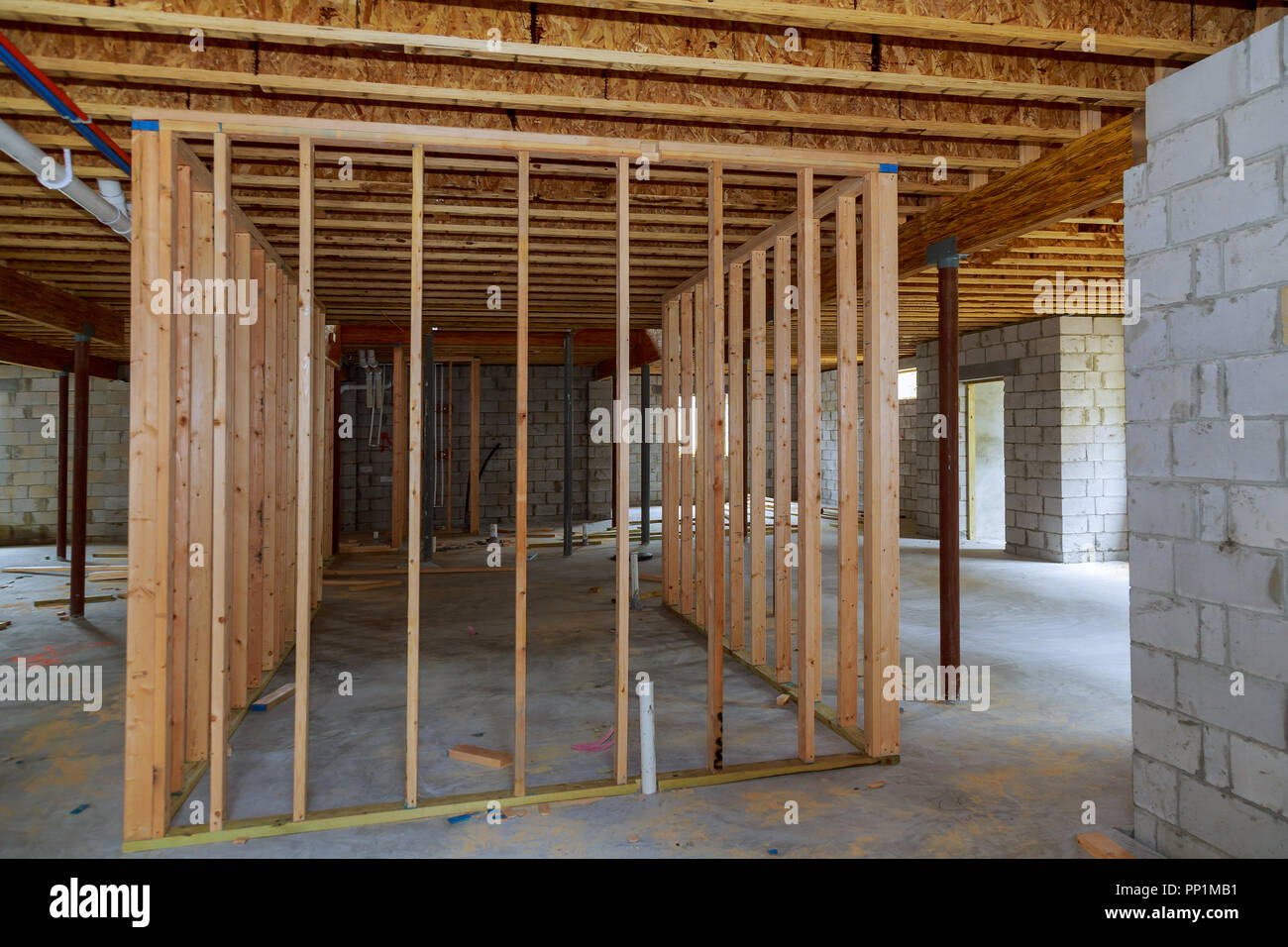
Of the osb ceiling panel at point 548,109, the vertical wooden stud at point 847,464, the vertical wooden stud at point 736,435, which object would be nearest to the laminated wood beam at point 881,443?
the vertical wooden stud at point 847,464

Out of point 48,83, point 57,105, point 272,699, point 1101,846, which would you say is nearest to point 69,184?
point 57,105

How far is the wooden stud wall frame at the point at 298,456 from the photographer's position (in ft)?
9.53

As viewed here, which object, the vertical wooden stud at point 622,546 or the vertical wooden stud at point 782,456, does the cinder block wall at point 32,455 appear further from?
the vertical wooden stud at point 622,546

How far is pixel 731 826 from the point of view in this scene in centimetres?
297

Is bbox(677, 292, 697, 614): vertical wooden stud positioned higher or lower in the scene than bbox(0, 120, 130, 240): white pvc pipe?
lower

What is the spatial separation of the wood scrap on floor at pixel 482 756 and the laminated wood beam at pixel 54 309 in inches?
201

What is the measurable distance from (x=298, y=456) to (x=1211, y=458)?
322 centimetres

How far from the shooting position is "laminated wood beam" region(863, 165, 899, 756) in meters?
3.59

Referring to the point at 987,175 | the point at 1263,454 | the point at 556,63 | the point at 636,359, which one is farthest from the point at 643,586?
the point at 1263,454

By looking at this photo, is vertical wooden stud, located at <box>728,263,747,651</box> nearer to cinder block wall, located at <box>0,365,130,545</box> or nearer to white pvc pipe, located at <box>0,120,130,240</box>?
white pvc pipe, located at <box>0,120,130,240</box>

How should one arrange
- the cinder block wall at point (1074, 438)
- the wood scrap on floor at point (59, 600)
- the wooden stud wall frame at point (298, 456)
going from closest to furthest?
the wooden stud wall frame at point (298, 456) < the wood scrap on floor at point (59, 600) < the cinder block wall at point (1074, 438)

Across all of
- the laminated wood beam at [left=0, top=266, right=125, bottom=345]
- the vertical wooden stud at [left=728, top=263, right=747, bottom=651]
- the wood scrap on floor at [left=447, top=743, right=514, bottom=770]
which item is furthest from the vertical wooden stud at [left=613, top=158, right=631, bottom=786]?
the laminated wood beam at [left=0, top=266, right=125, bottom=345]
